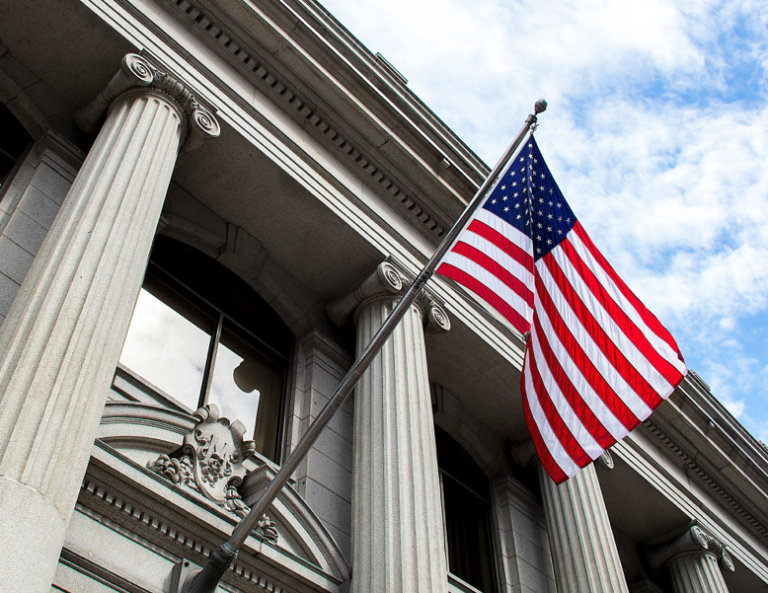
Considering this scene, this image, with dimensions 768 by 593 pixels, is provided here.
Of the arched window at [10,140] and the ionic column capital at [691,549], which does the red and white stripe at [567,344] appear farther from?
the ionic column capital at [691,549]

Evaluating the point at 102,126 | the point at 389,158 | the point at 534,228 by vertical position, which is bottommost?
the point at 534,228

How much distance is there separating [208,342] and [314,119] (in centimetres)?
404

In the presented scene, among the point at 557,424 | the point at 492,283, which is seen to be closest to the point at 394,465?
the point at 557,424

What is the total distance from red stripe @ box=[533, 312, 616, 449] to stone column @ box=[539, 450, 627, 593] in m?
4.26

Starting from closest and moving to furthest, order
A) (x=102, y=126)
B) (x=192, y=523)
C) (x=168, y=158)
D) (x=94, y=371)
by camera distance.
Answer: (x=94, y=371)
(x=192, y=523)
(x=168, y=158)
(x=102, y=126)

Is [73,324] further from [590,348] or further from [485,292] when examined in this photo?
[590,348]

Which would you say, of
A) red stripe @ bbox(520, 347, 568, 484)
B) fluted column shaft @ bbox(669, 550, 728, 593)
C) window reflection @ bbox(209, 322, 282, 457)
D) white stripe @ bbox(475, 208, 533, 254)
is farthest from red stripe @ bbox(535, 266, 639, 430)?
fluted column shaft @ bbox(669, 550, 728, 593)

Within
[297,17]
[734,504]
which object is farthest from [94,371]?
[734,504]

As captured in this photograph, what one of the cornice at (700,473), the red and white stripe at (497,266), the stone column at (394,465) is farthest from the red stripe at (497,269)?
the cornice at (700,473)

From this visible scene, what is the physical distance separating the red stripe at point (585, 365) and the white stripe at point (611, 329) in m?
0.40

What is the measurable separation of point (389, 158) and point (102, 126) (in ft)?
16.4

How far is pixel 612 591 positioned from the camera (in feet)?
42.6

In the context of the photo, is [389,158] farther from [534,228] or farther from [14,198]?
[14,198]

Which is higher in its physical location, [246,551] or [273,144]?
[273,144]
